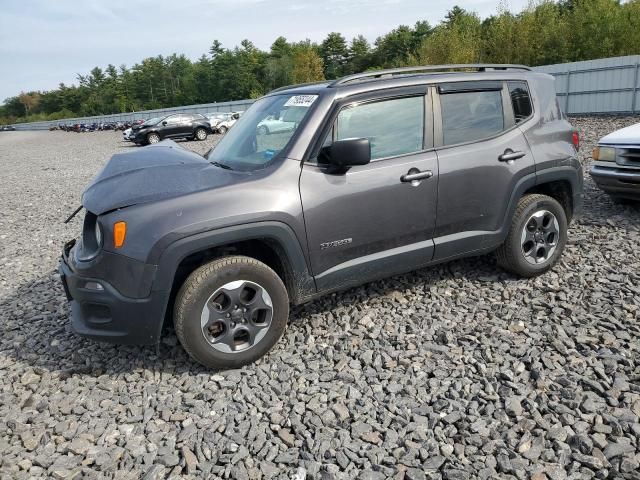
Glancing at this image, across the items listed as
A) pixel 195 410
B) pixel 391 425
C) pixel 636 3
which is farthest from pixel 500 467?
pixel 636 3

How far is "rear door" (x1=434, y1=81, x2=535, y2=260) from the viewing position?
A: 12.9ft

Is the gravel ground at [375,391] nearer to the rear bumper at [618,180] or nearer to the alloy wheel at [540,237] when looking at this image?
the alloy wheel at [540,237]

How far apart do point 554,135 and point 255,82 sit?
89.3m

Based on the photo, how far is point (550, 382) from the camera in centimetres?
308

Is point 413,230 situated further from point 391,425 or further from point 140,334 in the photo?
point 140,334

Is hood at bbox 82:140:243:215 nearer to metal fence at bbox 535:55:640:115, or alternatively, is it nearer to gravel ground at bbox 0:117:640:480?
gravel ground at bbox 0:117:640:480

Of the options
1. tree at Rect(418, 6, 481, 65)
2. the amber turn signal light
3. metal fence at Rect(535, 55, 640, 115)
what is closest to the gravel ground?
the amber turn signal light

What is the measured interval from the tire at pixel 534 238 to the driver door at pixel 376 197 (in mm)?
881

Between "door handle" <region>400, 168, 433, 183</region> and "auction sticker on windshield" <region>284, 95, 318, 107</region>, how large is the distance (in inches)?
34.4

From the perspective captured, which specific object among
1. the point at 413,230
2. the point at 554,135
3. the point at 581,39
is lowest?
the point at 413,230

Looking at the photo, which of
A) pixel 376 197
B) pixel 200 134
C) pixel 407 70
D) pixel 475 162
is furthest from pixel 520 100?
pixel 200 134

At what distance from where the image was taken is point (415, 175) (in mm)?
3734

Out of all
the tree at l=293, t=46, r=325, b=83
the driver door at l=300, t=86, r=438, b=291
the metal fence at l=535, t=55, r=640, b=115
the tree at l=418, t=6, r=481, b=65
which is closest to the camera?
the driver door at l=300, t=86, r=438, b=291

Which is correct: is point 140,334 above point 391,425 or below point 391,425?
above
